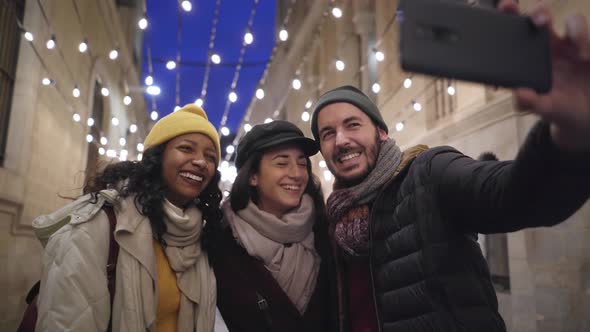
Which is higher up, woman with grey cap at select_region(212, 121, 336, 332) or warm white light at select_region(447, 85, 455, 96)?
warm white light at select_region(447, 85, 455, 96)

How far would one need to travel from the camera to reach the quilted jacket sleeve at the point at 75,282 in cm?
176

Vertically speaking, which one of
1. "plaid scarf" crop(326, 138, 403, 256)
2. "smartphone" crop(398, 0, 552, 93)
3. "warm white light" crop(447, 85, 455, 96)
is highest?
"warm white light" crop(447, 85, 455, 96)

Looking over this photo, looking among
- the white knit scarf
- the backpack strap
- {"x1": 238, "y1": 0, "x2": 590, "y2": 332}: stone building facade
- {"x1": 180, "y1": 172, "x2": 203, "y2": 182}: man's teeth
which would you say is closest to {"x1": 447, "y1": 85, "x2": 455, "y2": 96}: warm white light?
{"x1": 238, "y1": 0, "x2": 590, "y2": 332}: stone building facade

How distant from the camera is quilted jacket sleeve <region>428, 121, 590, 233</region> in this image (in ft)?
2.75

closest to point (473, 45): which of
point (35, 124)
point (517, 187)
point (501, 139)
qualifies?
point (517, 187)

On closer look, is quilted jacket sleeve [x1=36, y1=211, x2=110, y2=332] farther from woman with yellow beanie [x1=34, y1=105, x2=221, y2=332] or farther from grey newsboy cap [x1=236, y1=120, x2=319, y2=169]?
grey newsboy cap [x1=236, y1=120, x2=319, y2=169]

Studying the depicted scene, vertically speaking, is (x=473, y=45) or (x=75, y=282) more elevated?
(x=473, y=45)

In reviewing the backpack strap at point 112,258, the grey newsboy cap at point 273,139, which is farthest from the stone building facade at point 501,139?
the backpack strap at point 112,258

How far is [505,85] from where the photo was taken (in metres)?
0.58

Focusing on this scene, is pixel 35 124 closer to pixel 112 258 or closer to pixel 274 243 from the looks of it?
pixel 112 258

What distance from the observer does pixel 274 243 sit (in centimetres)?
235

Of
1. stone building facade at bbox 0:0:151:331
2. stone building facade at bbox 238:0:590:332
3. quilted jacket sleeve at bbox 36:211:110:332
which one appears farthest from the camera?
stone building facade at bbox 0:0:151:331

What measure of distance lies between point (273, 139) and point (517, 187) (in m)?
1.67

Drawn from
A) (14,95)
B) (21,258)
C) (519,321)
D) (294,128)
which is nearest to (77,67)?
(14,95)
